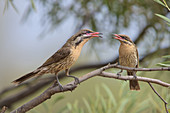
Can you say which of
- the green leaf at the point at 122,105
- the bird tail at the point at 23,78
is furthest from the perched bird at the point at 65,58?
the green leaf at the point at 122,105

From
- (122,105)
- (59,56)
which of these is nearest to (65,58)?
(59,56)

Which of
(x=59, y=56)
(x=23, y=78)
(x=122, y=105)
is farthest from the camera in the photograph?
(x=122, y=105)

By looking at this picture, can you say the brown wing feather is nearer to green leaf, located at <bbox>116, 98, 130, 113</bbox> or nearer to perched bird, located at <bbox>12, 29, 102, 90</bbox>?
perched bird, located at <bbox>12, 29, 102, 90</bbox>

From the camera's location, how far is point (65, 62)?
2.25ft

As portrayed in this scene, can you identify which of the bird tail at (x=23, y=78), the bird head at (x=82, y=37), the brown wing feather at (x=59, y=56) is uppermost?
the bird head at (x=82, y=37)

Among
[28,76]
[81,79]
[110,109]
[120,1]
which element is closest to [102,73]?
[81,79]

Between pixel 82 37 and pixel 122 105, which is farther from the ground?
pixel 82 37

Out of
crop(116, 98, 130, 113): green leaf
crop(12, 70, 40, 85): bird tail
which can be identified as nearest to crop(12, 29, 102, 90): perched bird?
crop(12, 70, 40, 85): bird tail

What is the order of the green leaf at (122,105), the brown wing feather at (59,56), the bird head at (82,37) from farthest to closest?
the green leaf at (122,105)
the brown wing feather at (59,56)
the bird head at (82,37)

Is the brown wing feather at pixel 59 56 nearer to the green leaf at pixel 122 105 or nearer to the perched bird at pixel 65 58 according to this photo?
the perched bird at pixel 65 58

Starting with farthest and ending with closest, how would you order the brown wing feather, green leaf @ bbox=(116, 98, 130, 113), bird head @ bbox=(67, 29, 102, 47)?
green leaf @ bbox=(116, 98, 130, 113)
the brown wing feather
bird head @ bbox=(67, 29, 102, 47)

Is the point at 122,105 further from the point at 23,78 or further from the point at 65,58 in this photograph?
the point at 23,78

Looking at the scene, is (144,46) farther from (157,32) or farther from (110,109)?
(110,109)

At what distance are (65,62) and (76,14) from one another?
565 mm
